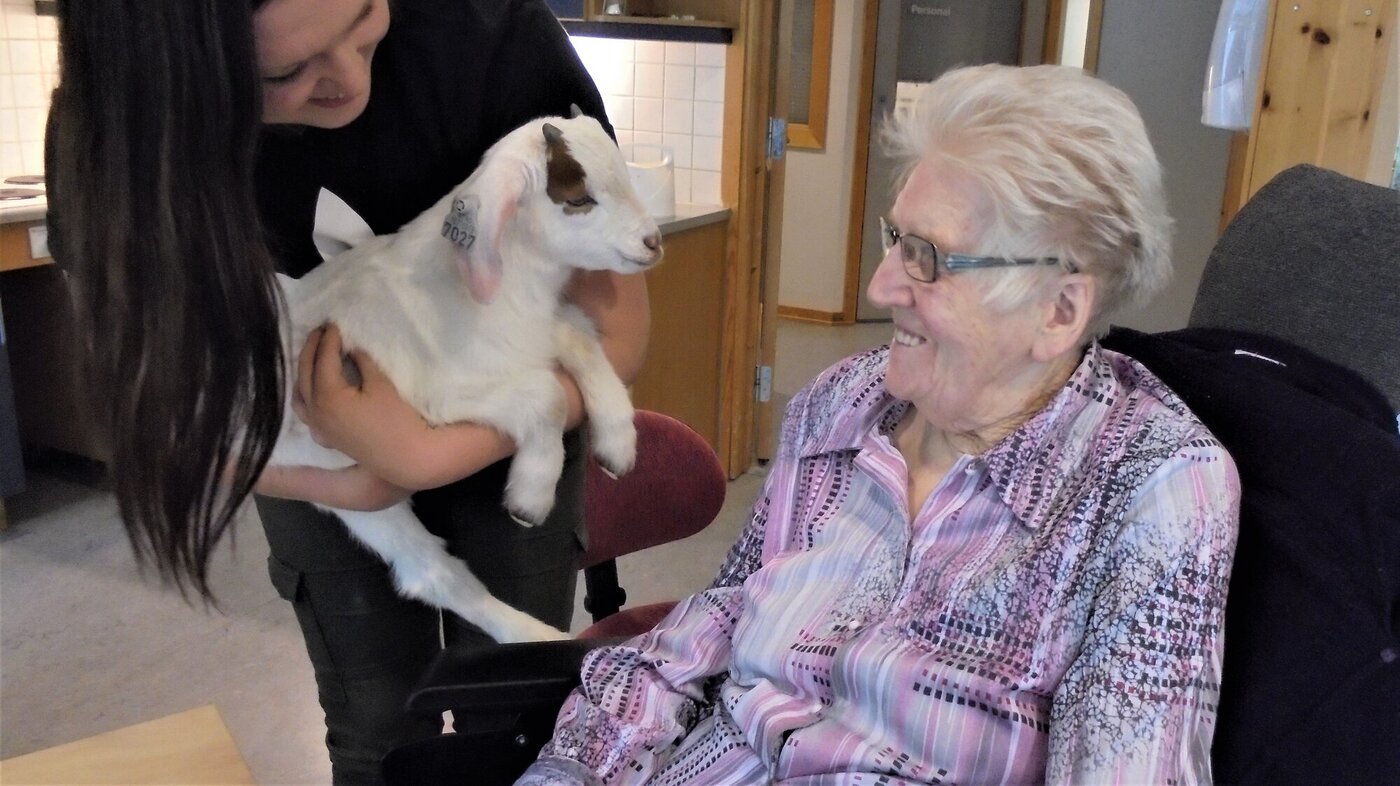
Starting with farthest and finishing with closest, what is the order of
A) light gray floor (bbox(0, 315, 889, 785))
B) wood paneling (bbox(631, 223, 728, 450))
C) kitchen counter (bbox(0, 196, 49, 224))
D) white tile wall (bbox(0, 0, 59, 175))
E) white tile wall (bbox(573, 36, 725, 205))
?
white tile wall (bbox(0, 0, 59, 175)) → white tile wall (bbox(573, 36, 725, 205)) → wood paneling (bbox(631, 223, 728, 450)) → kitchen counter (bbox(0, 196, 49, 224)) → light gray floor (bbox(0, 315, 889, 785))

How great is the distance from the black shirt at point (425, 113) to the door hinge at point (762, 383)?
2476 mm

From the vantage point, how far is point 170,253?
939mm

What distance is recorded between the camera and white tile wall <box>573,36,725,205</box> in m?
3.37

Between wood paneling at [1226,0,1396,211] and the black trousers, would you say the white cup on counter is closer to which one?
wood paneling at [1226,0,1396,211]

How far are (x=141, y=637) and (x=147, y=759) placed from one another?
1.81 meters

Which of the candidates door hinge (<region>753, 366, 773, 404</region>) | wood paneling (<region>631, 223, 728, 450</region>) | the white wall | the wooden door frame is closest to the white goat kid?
wood paneling (<region>631, 223, 728, 450</region>)

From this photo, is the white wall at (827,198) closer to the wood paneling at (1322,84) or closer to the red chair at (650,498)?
the wood paneling at (1322,84)

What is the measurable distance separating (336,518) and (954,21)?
5.05 m

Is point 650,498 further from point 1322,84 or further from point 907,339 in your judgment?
point 1322,84

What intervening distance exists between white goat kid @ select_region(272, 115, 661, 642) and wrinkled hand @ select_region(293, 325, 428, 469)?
0.08 feet

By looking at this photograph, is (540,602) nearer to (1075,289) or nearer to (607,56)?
(1075,289)

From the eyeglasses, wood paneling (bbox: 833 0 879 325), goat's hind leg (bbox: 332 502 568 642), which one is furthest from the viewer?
wood paneling (bbox: 833 0 879 325)

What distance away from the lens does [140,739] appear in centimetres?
119

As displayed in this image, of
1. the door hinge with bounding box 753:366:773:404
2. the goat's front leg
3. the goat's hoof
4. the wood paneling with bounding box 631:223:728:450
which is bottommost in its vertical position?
the door hinge with bounding box 753:366:773:404
